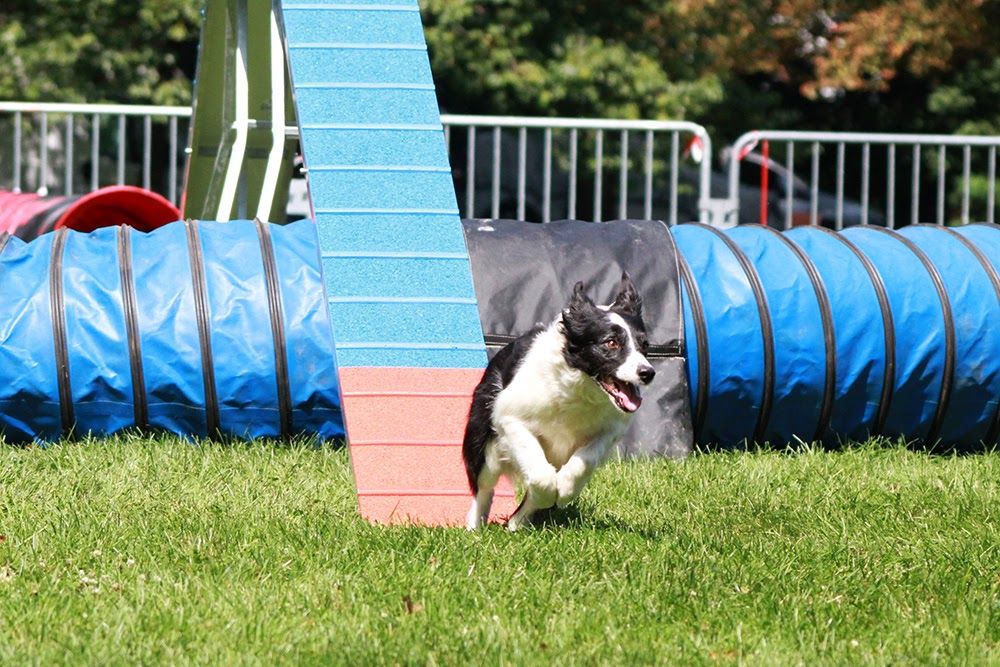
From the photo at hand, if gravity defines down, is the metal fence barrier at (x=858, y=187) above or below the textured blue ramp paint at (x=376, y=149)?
below

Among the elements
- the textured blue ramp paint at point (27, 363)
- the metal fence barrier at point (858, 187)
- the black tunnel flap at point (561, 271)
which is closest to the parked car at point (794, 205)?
the metal fence barrier at point (858, 187)

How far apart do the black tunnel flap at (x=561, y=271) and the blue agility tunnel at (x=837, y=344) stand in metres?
0.14

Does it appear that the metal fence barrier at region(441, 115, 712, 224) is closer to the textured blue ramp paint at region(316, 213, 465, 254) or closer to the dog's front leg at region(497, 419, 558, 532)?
the textured blue ramp paint at region(316, 213, 465, 254)

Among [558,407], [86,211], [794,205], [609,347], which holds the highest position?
[609,347]

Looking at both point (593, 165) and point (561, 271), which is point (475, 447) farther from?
point (593, 165)

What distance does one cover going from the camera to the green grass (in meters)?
3.91

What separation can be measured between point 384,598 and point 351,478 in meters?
2.08

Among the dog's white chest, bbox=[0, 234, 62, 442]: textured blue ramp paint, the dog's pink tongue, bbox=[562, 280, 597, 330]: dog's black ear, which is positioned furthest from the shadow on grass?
bbox=[0, 234, 62, 442]: textured blue ramp paint

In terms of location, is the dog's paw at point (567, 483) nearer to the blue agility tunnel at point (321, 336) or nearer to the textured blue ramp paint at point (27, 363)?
the blue agility tunnel at point (321, 336)

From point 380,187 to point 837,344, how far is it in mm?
2457

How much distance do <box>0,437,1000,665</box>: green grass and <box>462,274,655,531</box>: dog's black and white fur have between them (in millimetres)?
204

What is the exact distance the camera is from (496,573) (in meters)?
4.57

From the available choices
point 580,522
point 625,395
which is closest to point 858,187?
point 580,522

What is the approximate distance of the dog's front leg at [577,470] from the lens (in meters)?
5.20
